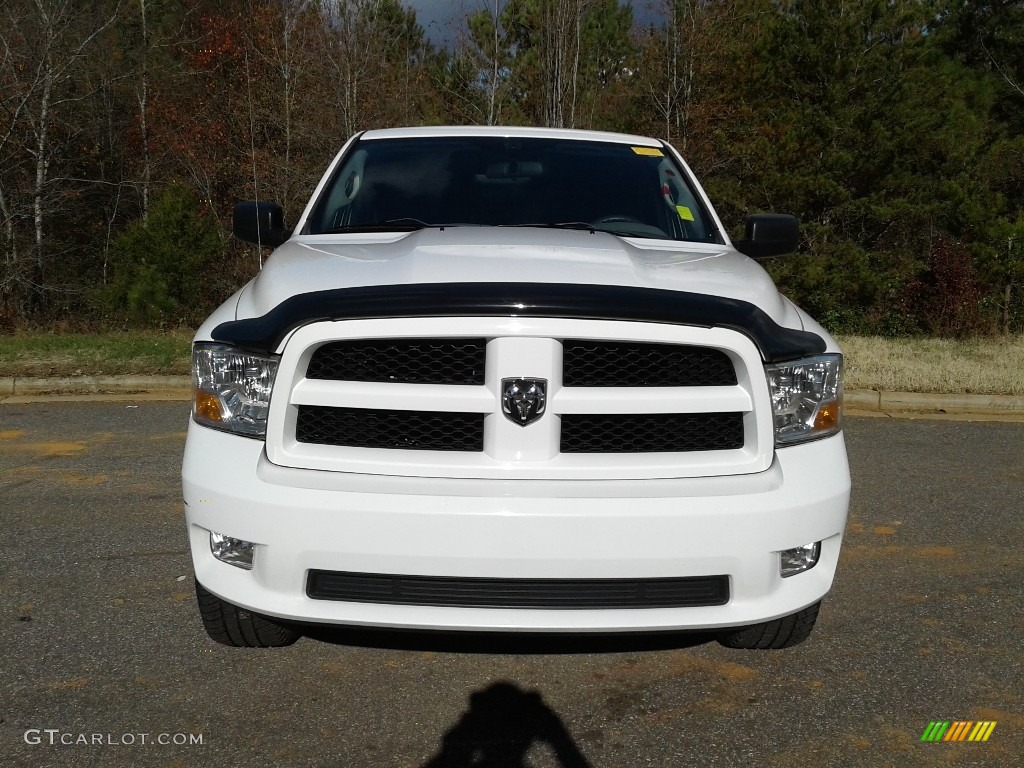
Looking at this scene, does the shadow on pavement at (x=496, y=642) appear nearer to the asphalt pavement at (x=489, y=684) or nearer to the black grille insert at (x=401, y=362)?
the asphalt pavement at (x=489, y=684)

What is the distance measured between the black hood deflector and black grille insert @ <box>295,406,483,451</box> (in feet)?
0.77

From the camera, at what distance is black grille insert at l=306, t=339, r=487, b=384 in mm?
2602

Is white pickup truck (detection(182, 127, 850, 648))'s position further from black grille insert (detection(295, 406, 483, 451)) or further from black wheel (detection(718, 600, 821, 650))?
black wheel (detection(718, 600, 821, 650))

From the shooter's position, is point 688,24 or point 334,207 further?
point 688,24

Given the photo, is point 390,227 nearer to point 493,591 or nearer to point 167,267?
point 493,591

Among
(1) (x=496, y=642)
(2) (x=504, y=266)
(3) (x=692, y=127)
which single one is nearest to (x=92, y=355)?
(1) (x=496, y=642)

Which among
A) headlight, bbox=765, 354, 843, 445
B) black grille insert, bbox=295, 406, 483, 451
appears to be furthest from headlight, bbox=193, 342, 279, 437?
headlight, bbox=765, 354, 843, 445

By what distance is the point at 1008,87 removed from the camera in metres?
22.6

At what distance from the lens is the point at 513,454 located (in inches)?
101

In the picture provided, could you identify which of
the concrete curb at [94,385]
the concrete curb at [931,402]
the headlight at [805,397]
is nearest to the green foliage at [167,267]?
the concrete curb at [94,385]

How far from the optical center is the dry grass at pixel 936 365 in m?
8.64

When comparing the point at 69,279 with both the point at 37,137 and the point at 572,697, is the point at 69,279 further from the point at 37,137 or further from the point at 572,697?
the point at 572,697

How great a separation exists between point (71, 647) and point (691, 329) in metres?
2.28

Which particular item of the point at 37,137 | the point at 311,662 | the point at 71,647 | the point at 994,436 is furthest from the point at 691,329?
the point at 37,137
